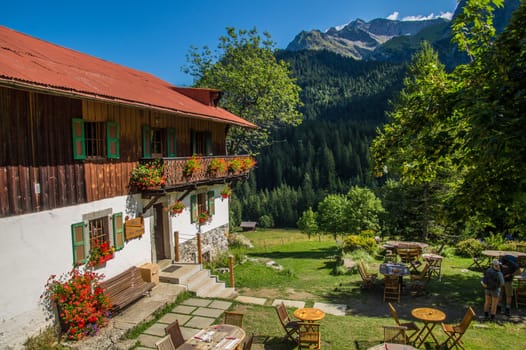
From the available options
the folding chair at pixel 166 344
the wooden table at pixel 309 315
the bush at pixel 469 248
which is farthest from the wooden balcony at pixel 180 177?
the bush at pixel 469 248

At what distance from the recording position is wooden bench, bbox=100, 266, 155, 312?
35.9 feet

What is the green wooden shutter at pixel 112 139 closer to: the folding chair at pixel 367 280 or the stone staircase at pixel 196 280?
the stone staircase at pixel 196 280

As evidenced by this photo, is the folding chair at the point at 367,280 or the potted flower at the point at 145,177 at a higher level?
the potted flower at the point at 145,177

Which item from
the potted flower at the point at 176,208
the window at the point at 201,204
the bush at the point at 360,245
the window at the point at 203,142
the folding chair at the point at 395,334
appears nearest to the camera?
the folding chair at the point at 395,334

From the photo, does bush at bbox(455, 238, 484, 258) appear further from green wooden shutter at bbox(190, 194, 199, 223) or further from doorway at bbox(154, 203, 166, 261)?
doorway at bbox(154, 203, 166, 261)

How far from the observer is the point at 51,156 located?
936 centimetres

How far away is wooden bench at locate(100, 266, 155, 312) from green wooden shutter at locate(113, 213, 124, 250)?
0.95 metres

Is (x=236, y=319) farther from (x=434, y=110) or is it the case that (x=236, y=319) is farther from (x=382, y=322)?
(x=434, y=110)

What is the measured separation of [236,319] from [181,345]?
6.47ft

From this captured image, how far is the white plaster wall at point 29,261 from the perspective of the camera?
8219mm

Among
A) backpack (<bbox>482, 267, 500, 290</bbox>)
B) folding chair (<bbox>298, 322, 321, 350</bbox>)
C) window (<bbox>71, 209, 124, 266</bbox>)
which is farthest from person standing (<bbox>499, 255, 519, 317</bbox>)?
window (<bbox>71, 209, 124, 266</bbox>)

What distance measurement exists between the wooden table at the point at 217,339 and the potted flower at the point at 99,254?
4.30 meters

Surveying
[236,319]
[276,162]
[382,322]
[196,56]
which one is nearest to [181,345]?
[236,319]

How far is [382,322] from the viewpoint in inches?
452
